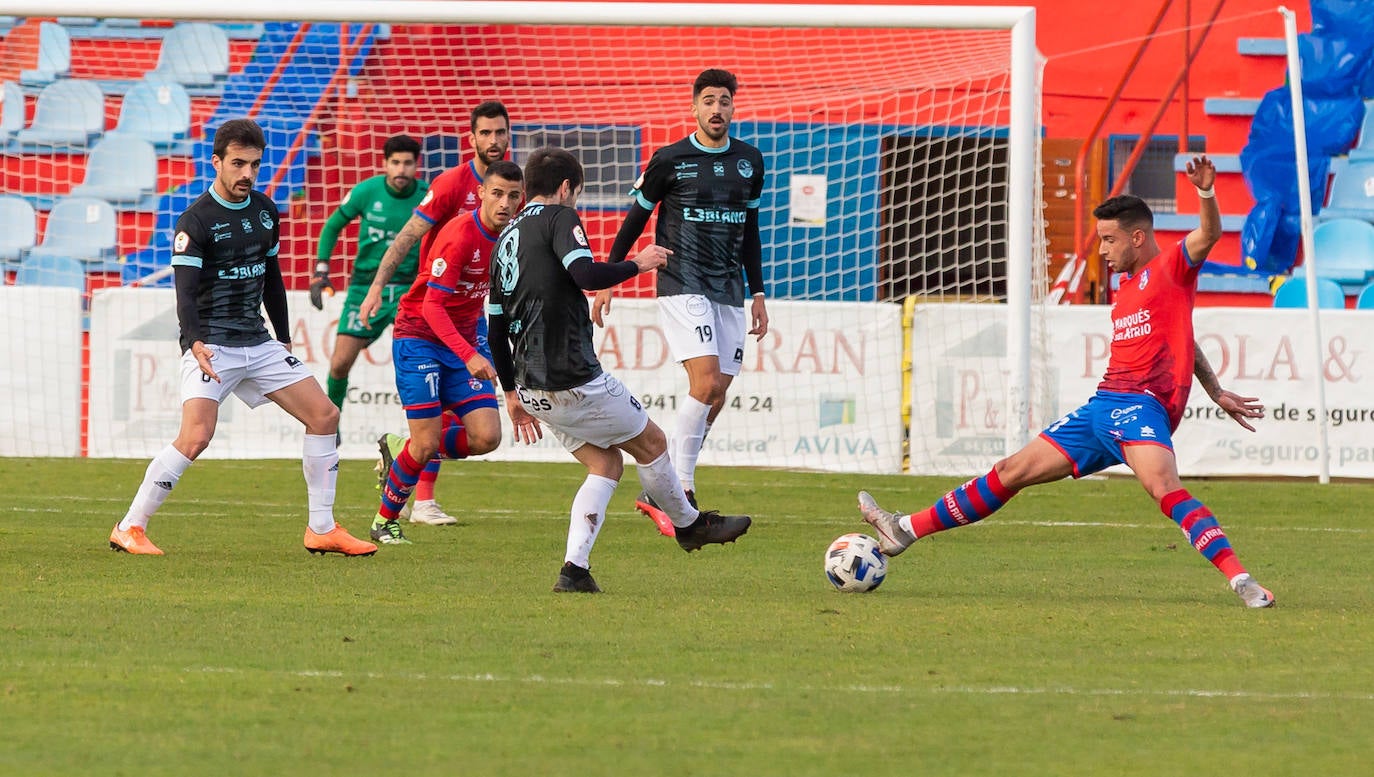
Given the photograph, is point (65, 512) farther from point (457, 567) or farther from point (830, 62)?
point (830, 62)

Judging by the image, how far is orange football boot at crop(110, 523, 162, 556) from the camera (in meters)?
8.65

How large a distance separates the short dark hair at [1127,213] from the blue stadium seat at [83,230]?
14.1 m

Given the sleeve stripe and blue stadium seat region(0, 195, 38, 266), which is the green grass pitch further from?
blue stadium seat region(0, 195, 38, 266)

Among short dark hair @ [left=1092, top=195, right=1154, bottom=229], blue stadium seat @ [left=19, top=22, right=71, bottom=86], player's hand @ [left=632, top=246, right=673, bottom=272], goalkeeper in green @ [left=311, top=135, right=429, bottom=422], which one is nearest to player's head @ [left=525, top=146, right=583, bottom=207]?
player's hand @ [left=632, top=246, right=673, bottom=272]

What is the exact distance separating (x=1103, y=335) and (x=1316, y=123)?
623 cm

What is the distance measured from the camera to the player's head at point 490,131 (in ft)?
31.8

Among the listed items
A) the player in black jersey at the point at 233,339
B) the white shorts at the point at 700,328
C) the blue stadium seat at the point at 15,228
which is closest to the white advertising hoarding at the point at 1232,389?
the white shorts at the point at 700,328

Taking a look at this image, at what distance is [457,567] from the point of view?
8.40 metres

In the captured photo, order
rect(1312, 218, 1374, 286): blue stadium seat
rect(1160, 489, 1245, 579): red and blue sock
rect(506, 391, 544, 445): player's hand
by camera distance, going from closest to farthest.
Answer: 1. rect(1160, 489, 1245, 579): red and blue sock
2. rect(506, 391, 544, 445): player's hand
3. rect(1312, 218, 1374, 286): blue stadium seat

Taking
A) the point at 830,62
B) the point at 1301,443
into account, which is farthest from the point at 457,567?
the point at 830,62

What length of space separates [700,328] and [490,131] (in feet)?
4.83

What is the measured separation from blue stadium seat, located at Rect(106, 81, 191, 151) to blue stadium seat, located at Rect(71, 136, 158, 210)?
0.14 metres

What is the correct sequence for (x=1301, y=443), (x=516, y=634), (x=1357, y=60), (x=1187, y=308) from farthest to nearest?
(x=1357, y=60) → (x=1301, y=443) → (x=1187, y=308) → (x=516, y=634)

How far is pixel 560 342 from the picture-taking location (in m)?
7.26
